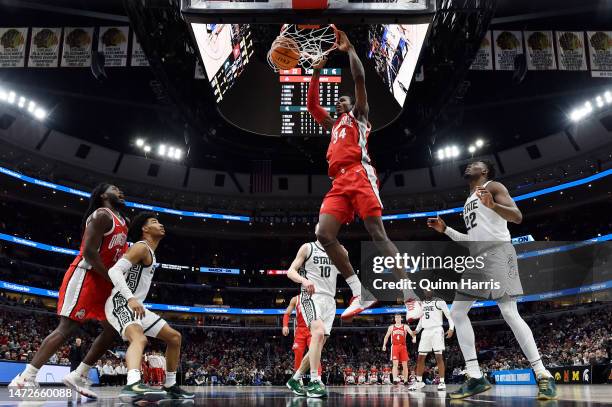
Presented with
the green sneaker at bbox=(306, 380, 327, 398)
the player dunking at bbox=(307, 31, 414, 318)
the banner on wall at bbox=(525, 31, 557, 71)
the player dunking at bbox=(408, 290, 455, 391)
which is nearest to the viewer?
the player dunking at bbox=(307, 31, 414, 318)

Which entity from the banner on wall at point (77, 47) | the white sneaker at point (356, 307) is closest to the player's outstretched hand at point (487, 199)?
the white sneaker at point (356, 307)

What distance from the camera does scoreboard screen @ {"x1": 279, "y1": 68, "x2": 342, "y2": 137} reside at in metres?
13.1

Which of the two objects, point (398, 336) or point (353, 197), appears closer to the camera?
point (353, 197)

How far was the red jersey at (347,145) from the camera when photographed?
496cm

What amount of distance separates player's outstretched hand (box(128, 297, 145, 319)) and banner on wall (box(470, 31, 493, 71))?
1366 cm

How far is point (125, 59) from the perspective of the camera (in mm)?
15742

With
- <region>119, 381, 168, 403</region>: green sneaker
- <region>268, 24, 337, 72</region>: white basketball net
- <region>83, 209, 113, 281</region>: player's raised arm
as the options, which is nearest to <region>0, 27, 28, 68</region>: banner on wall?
<region>268, 24, 337, 72</region>: white basketball net

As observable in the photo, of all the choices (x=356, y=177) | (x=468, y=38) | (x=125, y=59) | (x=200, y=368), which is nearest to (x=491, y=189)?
(x=356, y=177)

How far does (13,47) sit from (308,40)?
1059cm

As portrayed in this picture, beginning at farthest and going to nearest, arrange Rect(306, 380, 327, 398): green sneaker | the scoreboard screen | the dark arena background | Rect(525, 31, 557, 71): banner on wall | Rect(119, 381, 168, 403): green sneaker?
Rect(525, 31, 557, 71): banner on wall → the scoreboard screen → the dark arena background → Rect(306, 380, 327, 398): green sneaker → Rect(119, 381, 168, 403): green sneaker

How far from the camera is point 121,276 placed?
4645 millimetres

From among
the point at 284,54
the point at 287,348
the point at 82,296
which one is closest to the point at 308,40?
the point at 284,54

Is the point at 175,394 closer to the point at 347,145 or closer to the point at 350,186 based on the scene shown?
the point at 350,186

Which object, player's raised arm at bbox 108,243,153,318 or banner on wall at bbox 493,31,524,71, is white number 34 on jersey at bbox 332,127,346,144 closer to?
player's raised arm at bbox 108,243,153,318
